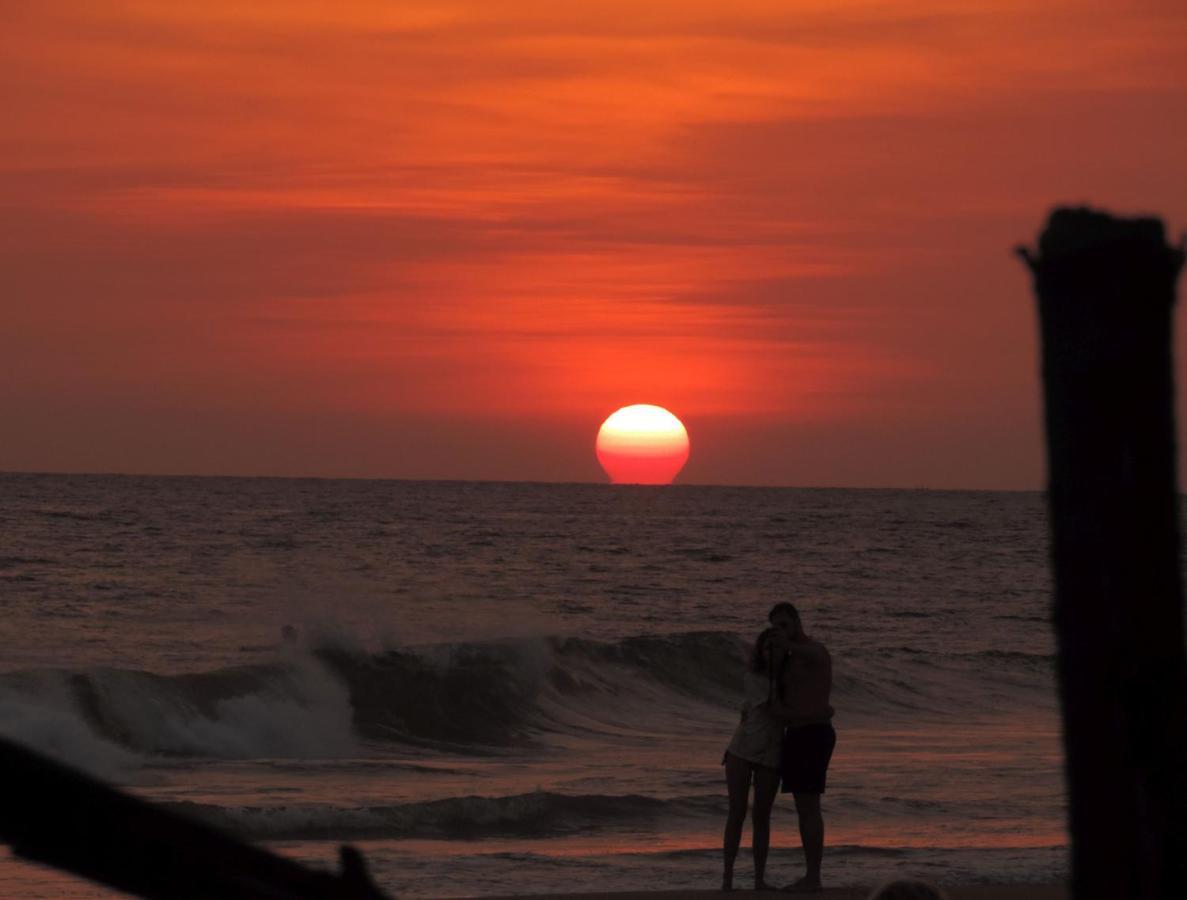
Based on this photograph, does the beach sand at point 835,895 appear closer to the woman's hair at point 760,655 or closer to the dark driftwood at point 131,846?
the woman's hair at point 760,655

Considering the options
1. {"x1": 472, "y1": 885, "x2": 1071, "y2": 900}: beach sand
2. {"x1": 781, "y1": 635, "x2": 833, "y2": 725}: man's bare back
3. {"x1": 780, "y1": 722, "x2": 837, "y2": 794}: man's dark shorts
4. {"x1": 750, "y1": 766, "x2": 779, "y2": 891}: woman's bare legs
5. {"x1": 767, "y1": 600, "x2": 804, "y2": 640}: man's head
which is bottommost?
{"x1": 472, "y1": 885, "x2": 1071, "y2": 900}: beach sand

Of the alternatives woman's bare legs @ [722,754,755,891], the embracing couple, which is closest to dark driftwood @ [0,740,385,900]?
the embracing couple

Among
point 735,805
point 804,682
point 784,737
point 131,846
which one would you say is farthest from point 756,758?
point 131,846

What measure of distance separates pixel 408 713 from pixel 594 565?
3306cm

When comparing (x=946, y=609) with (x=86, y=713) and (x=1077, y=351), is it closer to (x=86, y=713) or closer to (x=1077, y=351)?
(x=86, y=713)

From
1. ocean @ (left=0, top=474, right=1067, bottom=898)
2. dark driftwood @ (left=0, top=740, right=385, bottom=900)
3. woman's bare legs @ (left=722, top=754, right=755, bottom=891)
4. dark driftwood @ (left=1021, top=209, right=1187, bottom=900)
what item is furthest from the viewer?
ocean @ (left=0, top=474, right=1067, bottom=898)

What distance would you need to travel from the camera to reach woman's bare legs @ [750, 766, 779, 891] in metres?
10.2

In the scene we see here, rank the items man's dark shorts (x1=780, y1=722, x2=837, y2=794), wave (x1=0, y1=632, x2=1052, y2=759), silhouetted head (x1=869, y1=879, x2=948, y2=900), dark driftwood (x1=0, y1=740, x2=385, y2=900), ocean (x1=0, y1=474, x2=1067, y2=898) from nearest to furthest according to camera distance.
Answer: dark driftwood (x1=0, y1=740, x2=385, y2=900)
silhouetted head (x1=869, y1=879, x2=948, y2=900)
man's dark shorts (x1=780, y1=722, x2=837, y2=794)
ocean (x1=0, y1=474, x2=1067, y2=898)
wave (x1=0, y1=632, x2=1052, y2=759)

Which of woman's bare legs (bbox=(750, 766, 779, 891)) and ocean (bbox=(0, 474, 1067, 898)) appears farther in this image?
ocean (bbox=(0, 474, 1067, 898))

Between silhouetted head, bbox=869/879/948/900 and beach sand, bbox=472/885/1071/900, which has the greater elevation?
silhouetted head, bbox=869/879/948/900

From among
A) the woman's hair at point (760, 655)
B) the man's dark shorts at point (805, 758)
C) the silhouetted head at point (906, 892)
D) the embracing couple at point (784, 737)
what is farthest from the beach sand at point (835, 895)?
the silhouetted head at point (906, 892)

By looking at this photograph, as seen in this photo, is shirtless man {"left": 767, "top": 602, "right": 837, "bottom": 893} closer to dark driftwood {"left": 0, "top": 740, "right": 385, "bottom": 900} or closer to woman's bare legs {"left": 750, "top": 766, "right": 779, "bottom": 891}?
woman's bare legs {"left": 750, "top": 766, "right": 779, "bottom": 891}

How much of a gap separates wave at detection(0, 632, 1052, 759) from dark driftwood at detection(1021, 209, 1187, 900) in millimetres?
18008

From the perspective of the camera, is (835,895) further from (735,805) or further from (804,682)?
(804,682)
